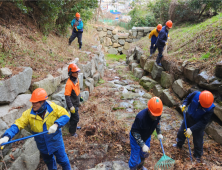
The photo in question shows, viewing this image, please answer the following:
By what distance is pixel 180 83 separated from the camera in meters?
6.00

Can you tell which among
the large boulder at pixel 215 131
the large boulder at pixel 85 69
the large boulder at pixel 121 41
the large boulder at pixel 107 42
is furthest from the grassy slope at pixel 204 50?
the large boulder at pixel 107 42

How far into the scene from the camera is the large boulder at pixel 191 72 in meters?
5.40

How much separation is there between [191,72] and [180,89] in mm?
769

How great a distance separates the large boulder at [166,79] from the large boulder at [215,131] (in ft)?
9.17

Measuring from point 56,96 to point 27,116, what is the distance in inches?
78.2

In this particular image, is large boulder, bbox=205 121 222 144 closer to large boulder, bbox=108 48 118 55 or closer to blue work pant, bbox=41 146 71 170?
blue work pant, bbox=41 146 71 170

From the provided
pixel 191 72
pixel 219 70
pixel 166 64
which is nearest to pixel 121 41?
pixel 166 64

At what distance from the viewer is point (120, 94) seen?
24.3ft

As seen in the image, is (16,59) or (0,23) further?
(0,23)

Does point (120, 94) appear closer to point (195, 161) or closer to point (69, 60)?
point (69, 60)

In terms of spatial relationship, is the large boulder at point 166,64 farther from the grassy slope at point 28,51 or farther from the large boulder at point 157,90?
the grassy slope at point 28,51

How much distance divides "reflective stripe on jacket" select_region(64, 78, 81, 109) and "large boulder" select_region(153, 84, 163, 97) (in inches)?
170

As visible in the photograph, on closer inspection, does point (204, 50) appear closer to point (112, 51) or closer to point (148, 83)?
point (148, 83)

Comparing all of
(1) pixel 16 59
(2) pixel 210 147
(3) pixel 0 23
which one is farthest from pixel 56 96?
(2) pixel 210 147
